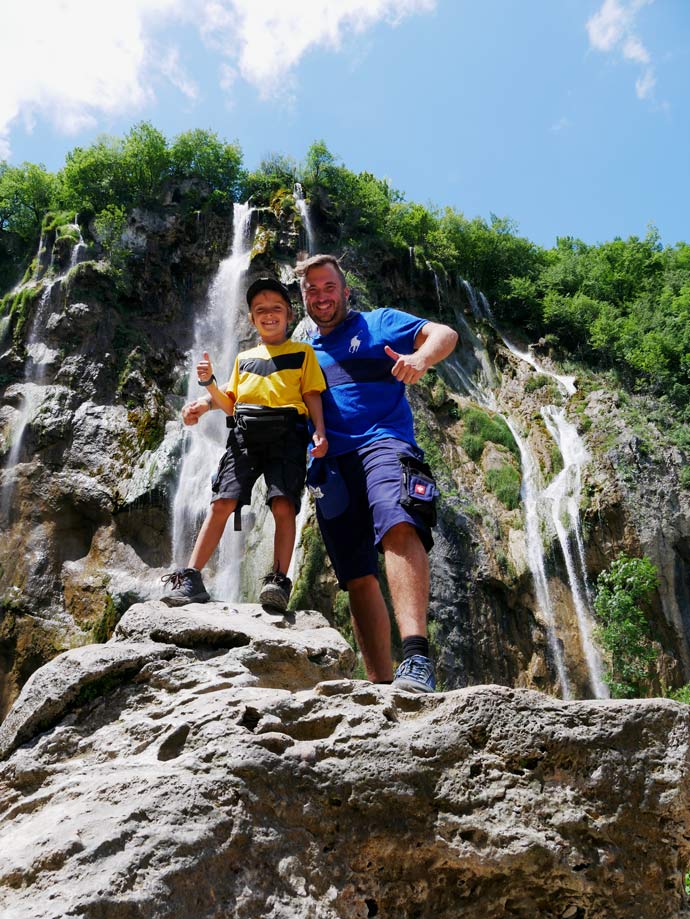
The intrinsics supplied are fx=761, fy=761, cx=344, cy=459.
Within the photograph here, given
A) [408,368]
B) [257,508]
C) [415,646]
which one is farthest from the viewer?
[257,508]

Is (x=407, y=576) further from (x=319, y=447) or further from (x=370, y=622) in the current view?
(x=319, y=447)

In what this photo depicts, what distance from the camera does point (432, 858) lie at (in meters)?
2.15

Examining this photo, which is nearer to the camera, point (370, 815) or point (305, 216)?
point (370, 815)

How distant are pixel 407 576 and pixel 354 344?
4.92 ft

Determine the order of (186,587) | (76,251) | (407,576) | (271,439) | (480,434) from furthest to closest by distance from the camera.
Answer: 1. (76,251)
2. (480,434)
3. (271,439)
4. (186,587)
5. (407,576)

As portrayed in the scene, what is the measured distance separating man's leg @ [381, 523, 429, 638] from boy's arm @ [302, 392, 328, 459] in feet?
2.24

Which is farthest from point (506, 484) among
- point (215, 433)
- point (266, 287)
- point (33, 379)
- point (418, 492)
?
point (418, 492)

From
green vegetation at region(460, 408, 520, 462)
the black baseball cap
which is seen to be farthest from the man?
green vegetation at region(460, 408, 520, 462)

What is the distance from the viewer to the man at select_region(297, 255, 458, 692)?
3264 mm

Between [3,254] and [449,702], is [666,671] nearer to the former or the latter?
[449,702]

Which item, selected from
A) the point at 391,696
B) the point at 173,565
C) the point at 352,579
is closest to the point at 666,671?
the point at 173,565

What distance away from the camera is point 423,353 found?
373cm

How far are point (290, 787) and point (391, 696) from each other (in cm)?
50


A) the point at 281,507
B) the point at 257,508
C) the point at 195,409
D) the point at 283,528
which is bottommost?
the point at 283,528
